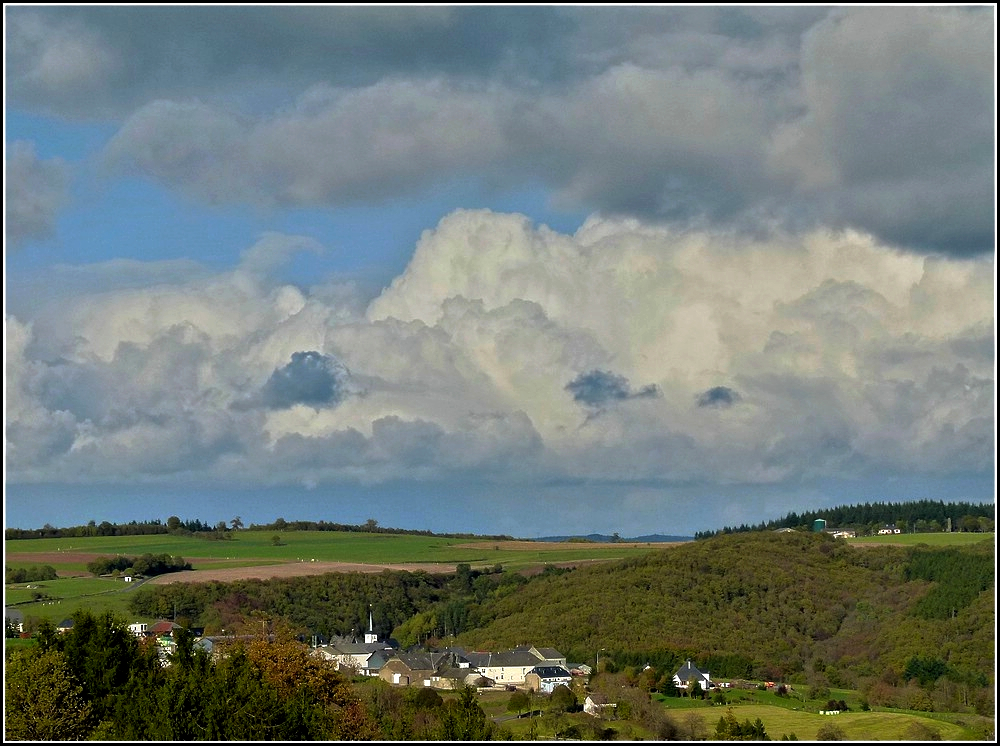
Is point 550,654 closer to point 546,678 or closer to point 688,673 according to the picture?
point 546,678

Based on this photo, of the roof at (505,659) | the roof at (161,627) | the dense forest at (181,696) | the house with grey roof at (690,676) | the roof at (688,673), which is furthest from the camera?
the roof at (161,627)

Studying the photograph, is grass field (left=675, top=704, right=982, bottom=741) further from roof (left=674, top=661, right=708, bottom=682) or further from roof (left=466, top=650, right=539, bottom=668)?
roof (left=466, top=650, right=539, bottom=668)

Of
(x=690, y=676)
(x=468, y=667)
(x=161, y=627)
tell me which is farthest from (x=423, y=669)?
(x=161, y=627)

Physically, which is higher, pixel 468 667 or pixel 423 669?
pixel 423 669

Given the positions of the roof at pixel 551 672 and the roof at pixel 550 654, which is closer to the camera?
the roof at pixel 551 672

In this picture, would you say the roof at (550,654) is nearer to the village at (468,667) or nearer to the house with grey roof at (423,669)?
the village at (468,667)

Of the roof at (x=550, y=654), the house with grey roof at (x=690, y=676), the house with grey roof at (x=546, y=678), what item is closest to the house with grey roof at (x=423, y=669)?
the house with grey roof at (x=546, y=678)

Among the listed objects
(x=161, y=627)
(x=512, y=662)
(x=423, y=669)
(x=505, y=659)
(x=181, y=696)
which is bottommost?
(x=423, y=669)

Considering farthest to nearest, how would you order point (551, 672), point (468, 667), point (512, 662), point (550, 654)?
point (550, 654), point (468, 667), point (512, 662), point (551, 672)

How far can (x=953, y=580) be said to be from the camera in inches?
7549

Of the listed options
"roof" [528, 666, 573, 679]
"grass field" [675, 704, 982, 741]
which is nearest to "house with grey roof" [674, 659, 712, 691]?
"roof" [528, 666, 573, 679]

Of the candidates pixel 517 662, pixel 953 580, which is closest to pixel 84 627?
pixel 517 662

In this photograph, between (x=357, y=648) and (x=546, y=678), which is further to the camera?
(x=357, y=648)

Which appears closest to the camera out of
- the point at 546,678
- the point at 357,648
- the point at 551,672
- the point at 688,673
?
the point at 546,678
